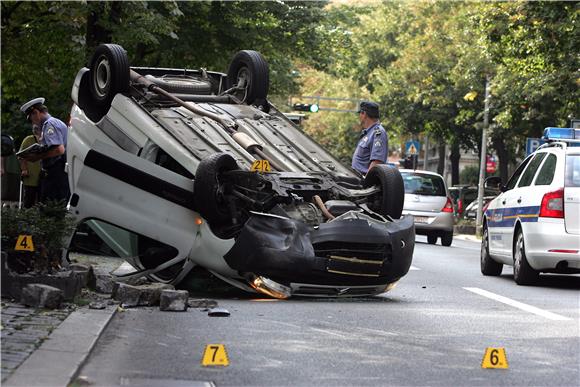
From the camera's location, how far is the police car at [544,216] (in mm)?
15250

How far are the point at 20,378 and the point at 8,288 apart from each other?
3.63 m

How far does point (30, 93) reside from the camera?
34.5 m

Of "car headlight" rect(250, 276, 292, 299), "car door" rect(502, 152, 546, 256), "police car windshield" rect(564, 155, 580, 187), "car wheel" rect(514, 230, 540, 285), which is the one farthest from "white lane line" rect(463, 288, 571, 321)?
"car headlight" rect(250, 276, 292, 299)

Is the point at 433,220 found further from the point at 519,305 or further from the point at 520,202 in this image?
the point at 519,305

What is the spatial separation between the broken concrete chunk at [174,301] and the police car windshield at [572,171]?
→ 5.99m

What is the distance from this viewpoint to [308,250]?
468 inches

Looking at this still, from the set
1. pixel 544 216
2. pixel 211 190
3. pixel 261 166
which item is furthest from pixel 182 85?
pixel 544 216

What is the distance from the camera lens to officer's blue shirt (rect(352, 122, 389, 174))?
14820mm

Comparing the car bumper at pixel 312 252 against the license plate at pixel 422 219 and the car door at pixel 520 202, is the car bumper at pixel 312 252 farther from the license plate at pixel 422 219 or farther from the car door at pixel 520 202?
the license plate at pixel 422 219

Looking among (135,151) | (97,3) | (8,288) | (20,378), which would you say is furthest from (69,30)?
(20,378)

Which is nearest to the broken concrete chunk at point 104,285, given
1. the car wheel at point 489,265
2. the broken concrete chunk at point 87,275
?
the broken concrete chunk at point 87,275

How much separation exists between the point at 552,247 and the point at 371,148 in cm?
239

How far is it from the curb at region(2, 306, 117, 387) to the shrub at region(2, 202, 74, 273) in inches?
30.3

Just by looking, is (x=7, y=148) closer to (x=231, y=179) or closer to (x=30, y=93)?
(x=231, y=179)
